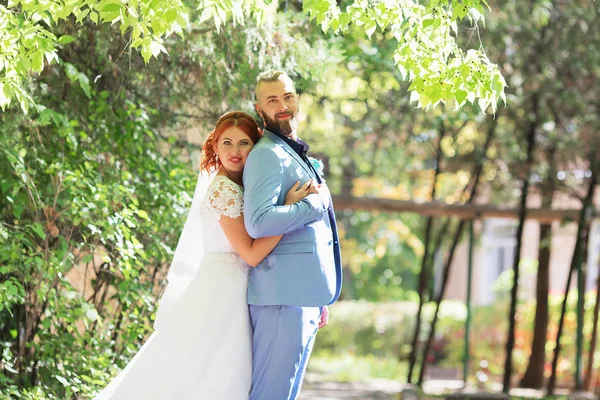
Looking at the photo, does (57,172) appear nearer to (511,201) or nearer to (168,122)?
(168,122)

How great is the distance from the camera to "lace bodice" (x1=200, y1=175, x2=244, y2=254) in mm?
4117

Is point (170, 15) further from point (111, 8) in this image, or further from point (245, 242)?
point (245, 242)

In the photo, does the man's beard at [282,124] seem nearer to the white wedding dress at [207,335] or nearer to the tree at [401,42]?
the white wedding dress at [207,335]

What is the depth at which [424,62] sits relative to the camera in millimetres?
4465

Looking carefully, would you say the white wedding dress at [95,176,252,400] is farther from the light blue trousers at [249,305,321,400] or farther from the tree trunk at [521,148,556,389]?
the tree trunk at [521,148,556,389]

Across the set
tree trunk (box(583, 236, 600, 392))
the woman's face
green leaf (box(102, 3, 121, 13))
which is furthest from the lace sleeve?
tree trunk (box(583, 236, 600, 392))

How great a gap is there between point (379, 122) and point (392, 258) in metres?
10.8

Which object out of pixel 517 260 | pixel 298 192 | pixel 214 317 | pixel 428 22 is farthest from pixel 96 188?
pixel 517 260

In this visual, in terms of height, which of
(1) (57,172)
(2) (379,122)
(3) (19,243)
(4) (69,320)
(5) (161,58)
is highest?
(2) (379,122)

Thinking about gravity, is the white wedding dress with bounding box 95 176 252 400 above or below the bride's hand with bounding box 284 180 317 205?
below

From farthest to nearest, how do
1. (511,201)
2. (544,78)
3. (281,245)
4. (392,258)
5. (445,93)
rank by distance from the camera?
(392,258)
(511,201)
(544,78)
(445,93)
(281,245)

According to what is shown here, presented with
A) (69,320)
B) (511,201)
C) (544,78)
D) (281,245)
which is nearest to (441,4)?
(281,245)

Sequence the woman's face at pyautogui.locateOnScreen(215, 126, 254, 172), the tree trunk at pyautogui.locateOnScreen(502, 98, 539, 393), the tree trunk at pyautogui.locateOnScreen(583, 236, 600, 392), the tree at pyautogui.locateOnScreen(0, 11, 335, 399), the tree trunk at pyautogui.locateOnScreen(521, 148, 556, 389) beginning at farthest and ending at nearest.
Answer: the tree trunk at pyautogui.locateOnScreen(521, 148, 556, 389)
the tree trunk at pyautogui.locateOnScreen(583, 236, 600, 392)
the tree trunk at pyautogui.locateOnScreen(502, 98, 539, 393)
the tree at pyautogui.locateOnScreen(0, 11, 335, 399)
the woman's face at pyautogui.locateOnScreen(215, 126, 254, 172)

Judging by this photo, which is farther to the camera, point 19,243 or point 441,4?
point 19,243
